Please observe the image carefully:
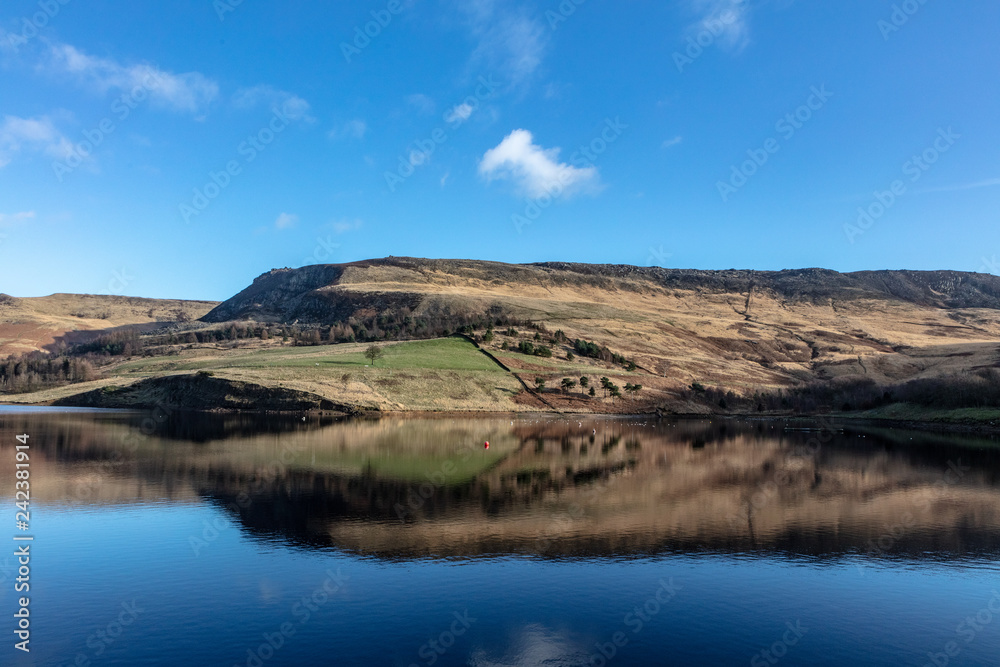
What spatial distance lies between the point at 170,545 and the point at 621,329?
141 m

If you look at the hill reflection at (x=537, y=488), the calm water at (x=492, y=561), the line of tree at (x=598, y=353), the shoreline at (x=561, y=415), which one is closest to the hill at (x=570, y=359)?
the line of tree at (x=598, y=353)

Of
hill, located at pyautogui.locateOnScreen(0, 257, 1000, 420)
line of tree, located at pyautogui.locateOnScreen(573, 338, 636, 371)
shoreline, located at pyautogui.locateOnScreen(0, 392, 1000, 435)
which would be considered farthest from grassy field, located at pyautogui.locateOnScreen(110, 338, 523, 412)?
line of tree, located at pyautogui.locateOnScreen(573, 338, 636, 371)

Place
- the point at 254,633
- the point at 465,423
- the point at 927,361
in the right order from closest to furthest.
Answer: the point at 254,633 < the point at 465,423 < the point at 927,361

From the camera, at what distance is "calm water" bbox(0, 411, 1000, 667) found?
17875mm

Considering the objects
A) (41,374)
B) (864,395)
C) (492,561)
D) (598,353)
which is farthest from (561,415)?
Result: (41,374)

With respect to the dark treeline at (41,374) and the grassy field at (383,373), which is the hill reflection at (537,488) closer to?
the grassy field at (383,373)

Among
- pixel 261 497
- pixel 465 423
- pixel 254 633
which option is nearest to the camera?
pixel 254 633

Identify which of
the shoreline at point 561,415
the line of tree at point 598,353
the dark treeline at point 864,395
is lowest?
the shoreline at point 561,415

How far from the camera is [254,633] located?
18.0 meters

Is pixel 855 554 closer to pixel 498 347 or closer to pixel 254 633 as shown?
pixel 254 633

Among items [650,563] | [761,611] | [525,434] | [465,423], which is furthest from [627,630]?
[465,423]

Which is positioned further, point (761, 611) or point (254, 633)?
point (761, 611)

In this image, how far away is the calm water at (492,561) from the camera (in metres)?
17.9

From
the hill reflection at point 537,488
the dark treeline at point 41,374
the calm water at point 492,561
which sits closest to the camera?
the calm water at point 492,561
